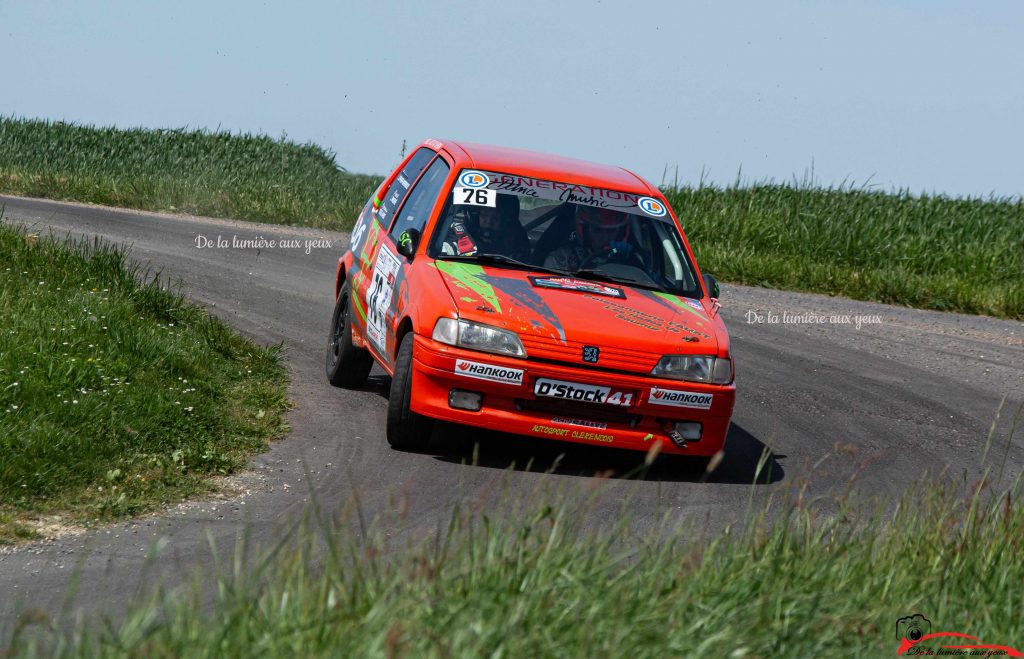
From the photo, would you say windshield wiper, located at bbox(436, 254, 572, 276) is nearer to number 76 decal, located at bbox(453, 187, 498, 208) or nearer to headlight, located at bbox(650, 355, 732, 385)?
number 76 decal, located at bbox(453, 187, 498, 208)

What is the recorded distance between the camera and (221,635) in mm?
3477

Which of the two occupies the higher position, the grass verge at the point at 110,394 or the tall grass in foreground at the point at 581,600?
the tall grass in foreground at the point at 581,600

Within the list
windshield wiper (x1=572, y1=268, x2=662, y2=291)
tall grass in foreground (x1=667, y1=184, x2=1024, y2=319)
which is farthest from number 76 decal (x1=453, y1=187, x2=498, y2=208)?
tall grass in foreground (x1=667, y1=184, x2=1024, y2=319)

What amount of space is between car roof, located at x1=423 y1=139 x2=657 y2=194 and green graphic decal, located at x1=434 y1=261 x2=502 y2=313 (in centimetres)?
104

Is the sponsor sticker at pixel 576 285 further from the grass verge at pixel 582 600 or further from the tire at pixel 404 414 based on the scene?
the grass verge at pixel 582 600

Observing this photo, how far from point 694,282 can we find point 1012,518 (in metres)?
3.18

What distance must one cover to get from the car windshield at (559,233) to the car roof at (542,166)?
100mm

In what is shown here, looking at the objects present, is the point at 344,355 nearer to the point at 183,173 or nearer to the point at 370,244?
the point at 370,244

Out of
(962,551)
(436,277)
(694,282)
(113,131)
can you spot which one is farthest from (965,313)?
(113,131)

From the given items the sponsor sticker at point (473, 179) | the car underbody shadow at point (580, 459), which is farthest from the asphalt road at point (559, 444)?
the sponsor sticker at point (473, 179)

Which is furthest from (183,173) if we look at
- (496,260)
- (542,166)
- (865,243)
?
(496,260)

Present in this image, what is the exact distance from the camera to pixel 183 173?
28.0m

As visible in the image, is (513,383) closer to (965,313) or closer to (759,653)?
(759,653)

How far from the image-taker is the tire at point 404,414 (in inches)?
293
